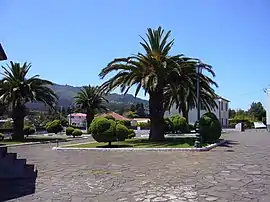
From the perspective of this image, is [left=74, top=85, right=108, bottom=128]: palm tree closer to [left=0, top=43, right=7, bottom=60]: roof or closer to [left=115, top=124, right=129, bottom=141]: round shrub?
[left=115, top=124, right=129, bottom=141]: round shrub

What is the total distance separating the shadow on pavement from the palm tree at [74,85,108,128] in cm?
4503

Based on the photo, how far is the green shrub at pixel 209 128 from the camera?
Result: 25.3m

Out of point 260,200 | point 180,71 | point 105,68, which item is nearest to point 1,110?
point 105,68

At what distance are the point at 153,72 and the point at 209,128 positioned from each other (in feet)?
17.5

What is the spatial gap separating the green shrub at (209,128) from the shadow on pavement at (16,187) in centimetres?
1606

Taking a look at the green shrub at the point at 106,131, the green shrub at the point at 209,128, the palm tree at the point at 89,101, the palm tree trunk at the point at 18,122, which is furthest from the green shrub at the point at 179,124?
the green shrub at the point at 106,131

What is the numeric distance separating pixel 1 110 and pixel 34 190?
2985 cm

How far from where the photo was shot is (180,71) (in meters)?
25.6

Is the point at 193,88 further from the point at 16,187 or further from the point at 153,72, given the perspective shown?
the point at 16,187

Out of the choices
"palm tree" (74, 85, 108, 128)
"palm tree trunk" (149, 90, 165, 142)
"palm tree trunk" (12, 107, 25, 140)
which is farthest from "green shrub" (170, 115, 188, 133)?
"palm tree trunk" (12, 107, 25, 140)

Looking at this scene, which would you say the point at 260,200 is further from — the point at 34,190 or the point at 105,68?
the point at 105,68

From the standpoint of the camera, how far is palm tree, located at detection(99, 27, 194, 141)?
85.0 ft

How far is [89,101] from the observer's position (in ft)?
A: 184

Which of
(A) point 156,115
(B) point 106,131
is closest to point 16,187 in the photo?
(B) point 106,131
